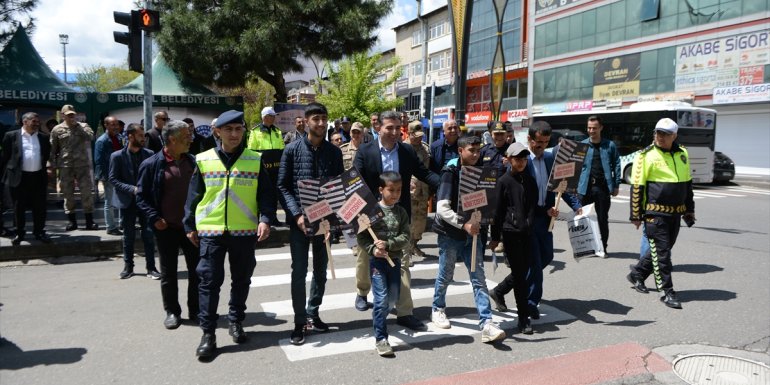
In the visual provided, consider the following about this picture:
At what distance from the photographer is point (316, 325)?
5035 mm

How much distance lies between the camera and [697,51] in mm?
30453

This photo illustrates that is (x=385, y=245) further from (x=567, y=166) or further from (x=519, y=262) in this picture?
(x=567, y=166)

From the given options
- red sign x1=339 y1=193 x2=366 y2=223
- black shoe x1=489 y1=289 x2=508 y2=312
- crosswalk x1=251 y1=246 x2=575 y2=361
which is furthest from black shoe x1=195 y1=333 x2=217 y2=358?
black shoe x1=489 y1=289 x2=508 y2=312

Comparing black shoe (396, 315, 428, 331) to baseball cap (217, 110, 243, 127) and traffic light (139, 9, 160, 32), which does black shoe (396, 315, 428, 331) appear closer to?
baseball cap (217, 110, 243, 127)

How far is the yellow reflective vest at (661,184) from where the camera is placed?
19.3 feet

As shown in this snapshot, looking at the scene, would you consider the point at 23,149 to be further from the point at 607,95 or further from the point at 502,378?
the point at 607,95

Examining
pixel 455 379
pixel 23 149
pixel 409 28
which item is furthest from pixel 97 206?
pixel 409 28

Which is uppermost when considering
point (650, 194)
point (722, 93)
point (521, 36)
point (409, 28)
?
point (409, 28)

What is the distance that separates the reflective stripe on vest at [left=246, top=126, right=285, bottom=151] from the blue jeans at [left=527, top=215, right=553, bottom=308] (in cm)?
512

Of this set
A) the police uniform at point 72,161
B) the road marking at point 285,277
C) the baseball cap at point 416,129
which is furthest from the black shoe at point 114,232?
the baseball cap at point 416,129

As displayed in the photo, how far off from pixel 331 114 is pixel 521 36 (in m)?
19.5

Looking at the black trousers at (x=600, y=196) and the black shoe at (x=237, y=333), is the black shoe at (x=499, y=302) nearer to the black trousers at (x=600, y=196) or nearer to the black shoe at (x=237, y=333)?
the black shoe at (x=237, y=333)

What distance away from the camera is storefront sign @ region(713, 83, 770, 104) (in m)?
27.0

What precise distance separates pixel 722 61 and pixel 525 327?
30.2 m
